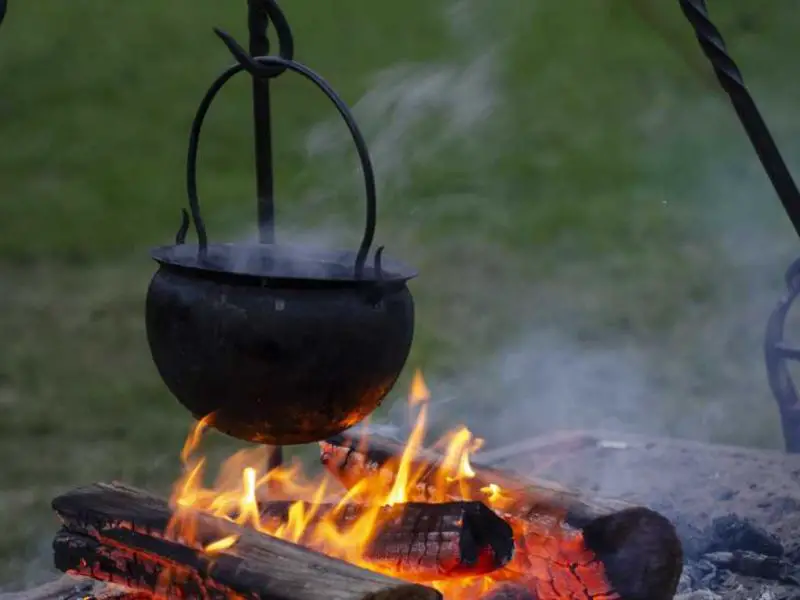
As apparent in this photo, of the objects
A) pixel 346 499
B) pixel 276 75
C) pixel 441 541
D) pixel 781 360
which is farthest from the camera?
pixel 781 360

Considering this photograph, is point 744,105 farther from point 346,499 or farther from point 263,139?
point 346,499

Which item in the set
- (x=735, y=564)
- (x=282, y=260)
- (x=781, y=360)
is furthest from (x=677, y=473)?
(x=282, y=260)

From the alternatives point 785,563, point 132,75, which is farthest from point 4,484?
point 132,75

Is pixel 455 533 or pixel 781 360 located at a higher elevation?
pixel 455 533

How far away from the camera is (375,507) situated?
2.62 m

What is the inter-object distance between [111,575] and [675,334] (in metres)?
4.54

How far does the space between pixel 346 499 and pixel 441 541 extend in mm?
424

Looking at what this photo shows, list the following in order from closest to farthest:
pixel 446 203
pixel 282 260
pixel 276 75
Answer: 1. pixel 276 75
2. pixel 282 260
3. pixel 446 203

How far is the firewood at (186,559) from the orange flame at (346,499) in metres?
0.03

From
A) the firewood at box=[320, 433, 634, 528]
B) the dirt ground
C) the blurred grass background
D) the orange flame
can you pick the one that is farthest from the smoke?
the orange flame

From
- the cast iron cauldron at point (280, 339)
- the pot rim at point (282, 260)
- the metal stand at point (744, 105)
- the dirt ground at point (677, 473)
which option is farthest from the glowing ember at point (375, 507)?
the metal stand at point (744, 105)

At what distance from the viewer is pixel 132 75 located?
9.43m

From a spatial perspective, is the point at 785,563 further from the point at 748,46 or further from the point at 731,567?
the point at 748,46

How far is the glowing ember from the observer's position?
252cm
